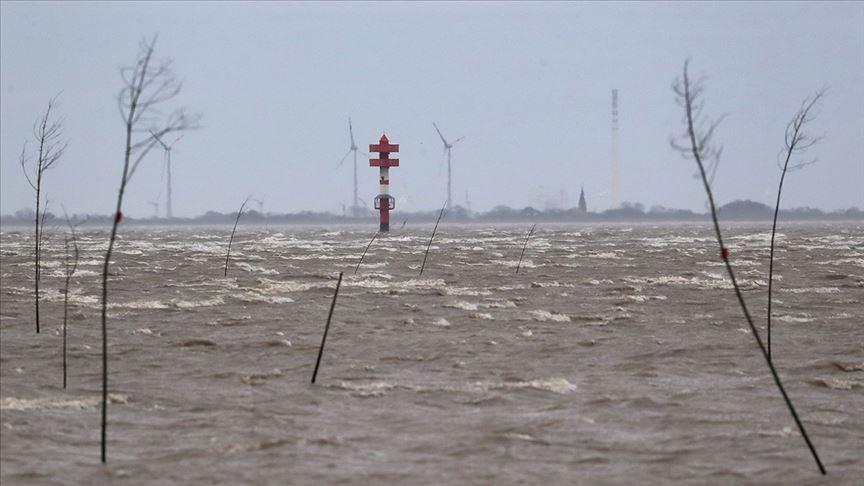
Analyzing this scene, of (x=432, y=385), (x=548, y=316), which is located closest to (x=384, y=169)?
(x=548, y=316)

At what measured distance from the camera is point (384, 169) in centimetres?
8469

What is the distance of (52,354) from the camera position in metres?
13.9

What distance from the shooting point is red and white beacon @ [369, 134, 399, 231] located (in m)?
84.2

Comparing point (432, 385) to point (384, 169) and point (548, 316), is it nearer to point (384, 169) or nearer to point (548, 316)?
point (548, 316)

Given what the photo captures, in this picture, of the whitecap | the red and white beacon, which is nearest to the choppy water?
the whitecap

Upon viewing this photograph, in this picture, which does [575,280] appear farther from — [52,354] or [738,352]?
[52,354]

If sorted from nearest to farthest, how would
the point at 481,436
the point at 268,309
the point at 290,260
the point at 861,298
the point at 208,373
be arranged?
the point at 481,436 < the point at 208,373 < the point at 268,309 < the point at 861,298 < the point at 290,260

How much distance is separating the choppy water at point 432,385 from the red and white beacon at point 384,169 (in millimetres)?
60750

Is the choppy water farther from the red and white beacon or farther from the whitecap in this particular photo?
the red and white beacon

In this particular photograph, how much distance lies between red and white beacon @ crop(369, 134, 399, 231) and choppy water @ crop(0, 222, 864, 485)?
199 feet

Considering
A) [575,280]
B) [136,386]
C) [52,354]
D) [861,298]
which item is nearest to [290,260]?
[575,280]

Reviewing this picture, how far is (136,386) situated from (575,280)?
49.8 ft

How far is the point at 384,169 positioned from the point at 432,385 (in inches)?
2881

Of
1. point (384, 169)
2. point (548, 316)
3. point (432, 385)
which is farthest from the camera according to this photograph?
point (384, 169)
